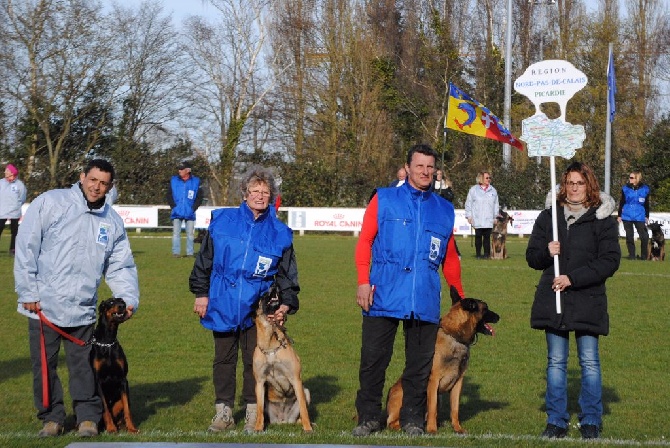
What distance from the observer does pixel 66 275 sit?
6.65 m

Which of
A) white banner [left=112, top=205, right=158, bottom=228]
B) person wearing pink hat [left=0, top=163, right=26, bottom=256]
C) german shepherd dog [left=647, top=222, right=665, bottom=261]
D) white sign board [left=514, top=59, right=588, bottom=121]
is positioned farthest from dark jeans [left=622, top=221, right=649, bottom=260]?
white banner [left=112, top=205, right=158, bottom=228]

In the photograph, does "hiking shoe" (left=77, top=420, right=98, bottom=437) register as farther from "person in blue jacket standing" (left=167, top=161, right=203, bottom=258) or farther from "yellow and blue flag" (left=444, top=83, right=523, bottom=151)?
"yellow and blue flag" (left=444, top=83, right=523, bottom=151)

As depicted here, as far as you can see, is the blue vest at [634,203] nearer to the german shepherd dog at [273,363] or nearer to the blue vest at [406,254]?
the blue vest at [406,254]

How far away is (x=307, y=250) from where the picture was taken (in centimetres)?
2605

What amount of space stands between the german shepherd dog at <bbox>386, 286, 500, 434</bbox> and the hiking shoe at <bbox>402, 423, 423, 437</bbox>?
18 centimetres

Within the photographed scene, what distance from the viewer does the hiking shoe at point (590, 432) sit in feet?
22.1

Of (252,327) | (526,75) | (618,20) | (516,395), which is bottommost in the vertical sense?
(516,395)

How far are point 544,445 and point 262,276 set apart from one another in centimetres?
216

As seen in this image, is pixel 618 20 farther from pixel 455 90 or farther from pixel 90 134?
pixel 455 90

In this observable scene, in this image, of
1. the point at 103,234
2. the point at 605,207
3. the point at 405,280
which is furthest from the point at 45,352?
the point at 605,207

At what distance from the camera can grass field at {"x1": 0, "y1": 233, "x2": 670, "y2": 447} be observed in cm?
679

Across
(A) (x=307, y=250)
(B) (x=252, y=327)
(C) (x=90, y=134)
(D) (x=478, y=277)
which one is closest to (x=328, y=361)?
(B) (x=252, y=327)

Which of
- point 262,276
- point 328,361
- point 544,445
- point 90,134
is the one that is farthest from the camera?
point 90,134

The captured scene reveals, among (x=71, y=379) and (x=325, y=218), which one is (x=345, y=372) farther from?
(x=325, y=218)
